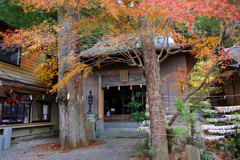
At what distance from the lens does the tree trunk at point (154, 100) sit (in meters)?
5.05

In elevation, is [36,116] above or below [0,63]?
below

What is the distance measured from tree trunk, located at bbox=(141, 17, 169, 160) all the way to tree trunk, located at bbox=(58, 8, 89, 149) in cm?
370

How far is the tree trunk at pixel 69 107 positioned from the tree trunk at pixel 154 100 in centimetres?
370

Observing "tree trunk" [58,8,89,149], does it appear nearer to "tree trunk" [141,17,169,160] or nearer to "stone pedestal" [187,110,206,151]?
"tree trunk" [141,17,169,160]

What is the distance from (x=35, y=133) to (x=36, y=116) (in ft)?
3.71

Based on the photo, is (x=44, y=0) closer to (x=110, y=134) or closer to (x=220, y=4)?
(x=220, y=4)

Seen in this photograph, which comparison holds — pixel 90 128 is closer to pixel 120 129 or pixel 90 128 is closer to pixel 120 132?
pixel 120 132

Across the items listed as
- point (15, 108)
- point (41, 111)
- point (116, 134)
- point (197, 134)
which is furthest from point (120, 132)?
point (15, 108)

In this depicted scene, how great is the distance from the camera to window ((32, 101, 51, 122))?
11.8 m

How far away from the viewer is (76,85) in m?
8.52

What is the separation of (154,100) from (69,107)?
14.4 feet

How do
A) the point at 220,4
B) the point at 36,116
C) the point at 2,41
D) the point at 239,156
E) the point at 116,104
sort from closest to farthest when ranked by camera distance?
the point at 239,156 → the point at 220,4 → the point at 2,41 → the point at 36,116 → the point at 116,104

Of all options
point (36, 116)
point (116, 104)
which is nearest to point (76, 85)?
point (36, 116)

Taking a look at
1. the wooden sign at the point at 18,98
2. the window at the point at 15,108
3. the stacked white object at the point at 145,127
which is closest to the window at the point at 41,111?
the window at the point at 15,108
